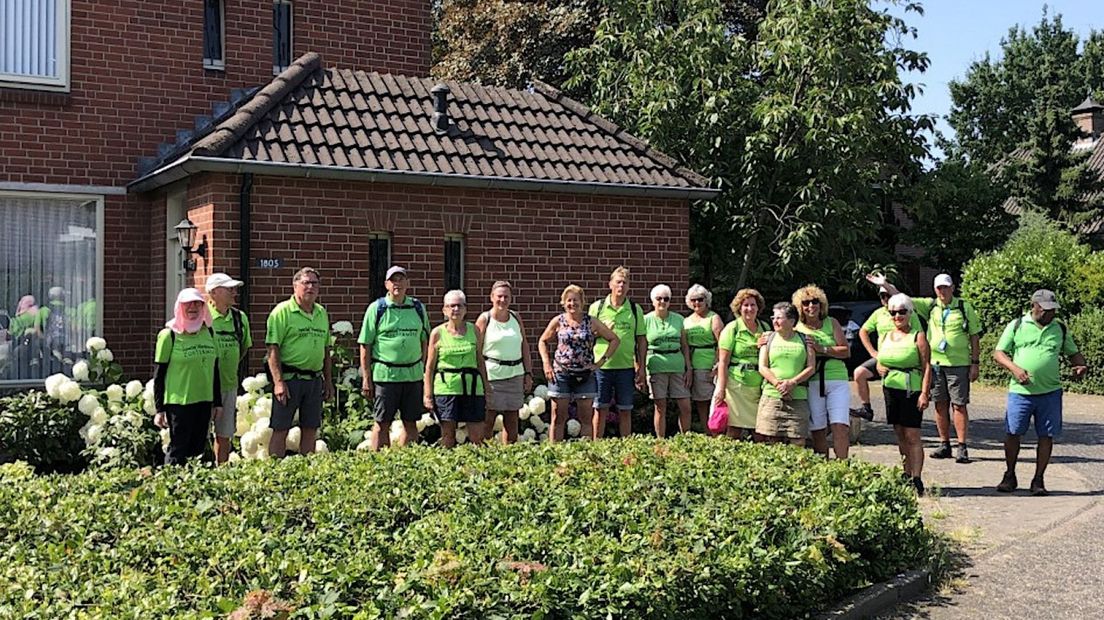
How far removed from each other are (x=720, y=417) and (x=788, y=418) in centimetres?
80

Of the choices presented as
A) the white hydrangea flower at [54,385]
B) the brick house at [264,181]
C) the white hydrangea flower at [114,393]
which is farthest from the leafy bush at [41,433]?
the brick house at [264,181]

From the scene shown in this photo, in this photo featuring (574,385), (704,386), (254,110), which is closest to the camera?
(574,385)

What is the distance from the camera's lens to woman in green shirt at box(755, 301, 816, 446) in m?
9.15

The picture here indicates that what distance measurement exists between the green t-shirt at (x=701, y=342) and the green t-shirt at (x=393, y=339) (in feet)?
8.69

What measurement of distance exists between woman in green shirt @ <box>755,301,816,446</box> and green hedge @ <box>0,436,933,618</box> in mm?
1284

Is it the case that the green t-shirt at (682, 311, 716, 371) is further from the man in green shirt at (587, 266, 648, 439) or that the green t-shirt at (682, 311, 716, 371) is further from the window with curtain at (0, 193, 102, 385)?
the window with curtain at (0, 193, 102, 385)

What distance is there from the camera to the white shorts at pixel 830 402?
9.25m

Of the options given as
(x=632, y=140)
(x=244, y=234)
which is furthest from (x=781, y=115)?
(x=244, y=234)

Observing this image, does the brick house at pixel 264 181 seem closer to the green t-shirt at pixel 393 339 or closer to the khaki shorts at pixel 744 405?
→ the green t-shirt at pixel 393 339

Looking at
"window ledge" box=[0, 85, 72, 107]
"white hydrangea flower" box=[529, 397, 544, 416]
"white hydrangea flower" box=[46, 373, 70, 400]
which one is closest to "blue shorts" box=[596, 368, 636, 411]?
"white hydrangea flower" box=[529, 397, 544, 416]

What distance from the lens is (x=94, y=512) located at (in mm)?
5988

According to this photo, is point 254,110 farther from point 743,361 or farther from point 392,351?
point 743,361

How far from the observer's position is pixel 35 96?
12133 millimetres

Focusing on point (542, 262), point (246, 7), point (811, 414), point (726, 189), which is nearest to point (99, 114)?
point (246, 7)
